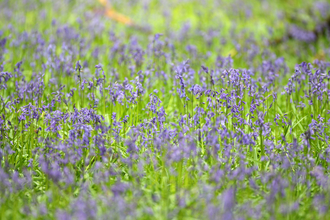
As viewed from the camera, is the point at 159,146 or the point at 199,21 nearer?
the point at 159,146

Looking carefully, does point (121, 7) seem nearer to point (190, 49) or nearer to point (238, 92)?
point (190, 49)

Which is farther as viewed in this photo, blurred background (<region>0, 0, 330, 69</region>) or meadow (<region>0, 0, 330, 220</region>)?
blurred background (<region>0, 0, 330, 69</region>)

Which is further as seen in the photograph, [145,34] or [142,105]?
[145,34]

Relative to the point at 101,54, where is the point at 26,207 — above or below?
below

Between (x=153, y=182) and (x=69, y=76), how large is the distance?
254 cm

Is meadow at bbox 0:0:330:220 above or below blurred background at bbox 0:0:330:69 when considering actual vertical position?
below

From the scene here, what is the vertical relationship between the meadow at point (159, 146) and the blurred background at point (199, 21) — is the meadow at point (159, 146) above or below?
below

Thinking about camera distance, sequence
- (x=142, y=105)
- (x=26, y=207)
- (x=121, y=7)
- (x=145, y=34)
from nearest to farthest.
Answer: (x=26, y=207), (x=142, y=105), (x=145, y=34), (x=121, y=7)

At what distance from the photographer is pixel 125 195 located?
322cm

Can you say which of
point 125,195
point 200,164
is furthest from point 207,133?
point 125,195

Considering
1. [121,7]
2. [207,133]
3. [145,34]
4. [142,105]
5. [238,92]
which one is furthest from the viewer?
[121,7]

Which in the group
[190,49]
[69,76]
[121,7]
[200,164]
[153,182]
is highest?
[121,7]

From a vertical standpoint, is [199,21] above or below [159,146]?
above

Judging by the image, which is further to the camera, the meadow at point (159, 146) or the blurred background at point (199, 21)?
the blurred background at point (199, 21)
